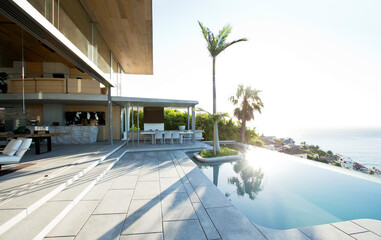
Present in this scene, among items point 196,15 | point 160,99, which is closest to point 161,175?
point 160,99

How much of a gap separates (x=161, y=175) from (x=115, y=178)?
1.16 metres

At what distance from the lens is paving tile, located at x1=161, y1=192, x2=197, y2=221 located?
2482 mm

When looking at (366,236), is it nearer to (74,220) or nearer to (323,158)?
(74,220)

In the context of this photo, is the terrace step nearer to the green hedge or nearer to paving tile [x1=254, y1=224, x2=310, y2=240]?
paving tile [x1=254, y1=224, x2=310, y2=240]

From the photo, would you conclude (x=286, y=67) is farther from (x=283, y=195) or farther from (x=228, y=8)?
(x=283, y=195)

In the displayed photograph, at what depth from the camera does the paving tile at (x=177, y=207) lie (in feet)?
8.14

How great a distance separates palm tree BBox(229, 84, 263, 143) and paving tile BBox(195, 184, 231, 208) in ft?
32.0

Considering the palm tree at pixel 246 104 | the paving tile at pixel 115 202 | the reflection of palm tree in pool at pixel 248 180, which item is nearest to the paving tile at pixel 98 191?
the paving tile at pixel 115 202

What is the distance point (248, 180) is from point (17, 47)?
12.3m

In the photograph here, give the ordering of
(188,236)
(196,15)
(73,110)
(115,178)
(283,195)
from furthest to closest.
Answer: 1. (73,110)
2. (196,15)
3. (115,178)
4. (283,195)
5. (188,236)

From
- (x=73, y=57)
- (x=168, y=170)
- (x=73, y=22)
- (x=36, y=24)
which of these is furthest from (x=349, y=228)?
(x=73, y=22)

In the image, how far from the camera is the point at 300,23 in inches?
323

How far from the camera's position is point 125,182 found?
3857 millimetres

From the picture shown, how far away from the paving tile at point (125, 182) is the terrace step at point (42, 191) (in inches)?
18.5
